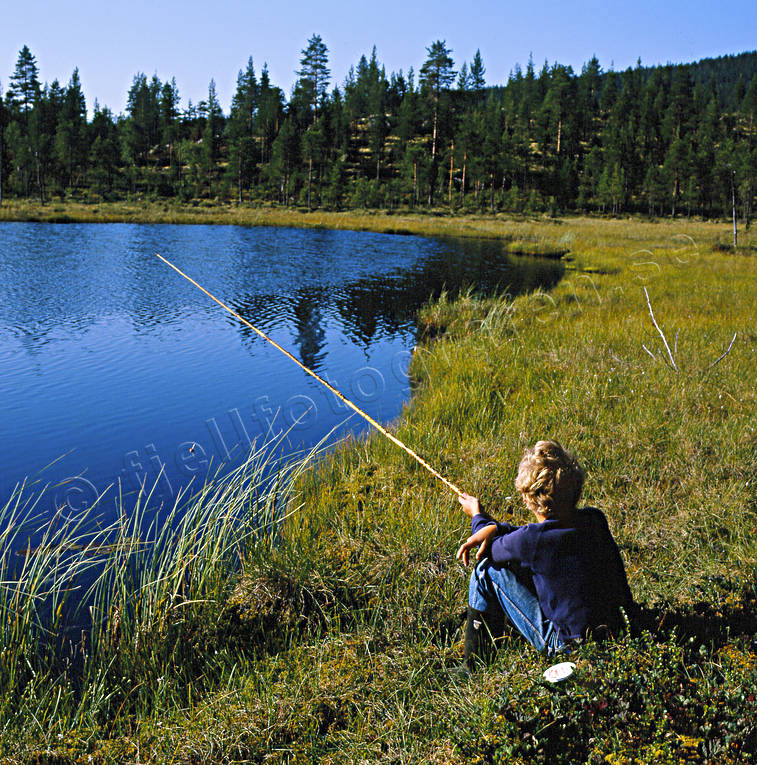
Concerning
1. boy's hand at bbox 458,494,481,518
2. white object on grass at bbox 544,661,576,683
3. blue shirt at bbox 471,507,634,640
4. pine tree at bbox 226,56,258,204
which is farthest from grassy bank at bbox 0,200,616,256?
white object on grass at bbox 544,661,576,683

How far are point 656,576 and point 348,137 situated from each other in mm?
92076

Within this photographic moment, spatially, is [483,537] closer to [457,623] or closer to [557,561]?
[557,561]

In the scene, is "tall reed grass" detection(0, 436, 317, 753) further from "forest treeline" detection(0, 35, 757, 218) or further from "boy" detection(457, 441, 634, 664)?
"forest treeline" detection(0, 35, 757, 218)

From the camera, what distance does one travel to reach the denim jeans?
2.84 m

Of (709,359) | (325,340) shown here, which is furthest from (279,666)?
(325,340)

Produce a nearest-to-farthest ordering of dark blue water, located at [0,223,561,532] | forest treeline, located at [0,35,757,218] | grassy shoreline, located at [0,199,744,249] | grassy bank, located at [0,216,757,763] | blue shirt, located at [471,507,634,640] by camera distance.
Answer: grassy bank, located at [0,216,757,763] < blue shirt, located at [471,507,634,640] < dark blue water, located at [0,223,561,532] < grassy shoreline, located at [0,199,744,249] < forest treeline, located at [0,35,757,218]

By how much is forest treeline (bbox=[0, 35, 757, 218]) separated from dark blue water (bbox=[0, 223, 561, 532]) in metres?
42.4

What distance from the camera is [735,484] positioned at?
4719mm

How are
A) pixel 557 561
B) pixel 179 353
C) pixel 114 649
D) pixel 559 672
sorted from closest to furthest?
pixel 559 672 < pixel 557 561 < pixel 114 649 < pixel 179 353

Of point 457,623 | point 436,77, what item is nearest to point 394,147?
point 436,77

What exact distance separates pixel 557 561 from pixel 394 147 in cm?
8106

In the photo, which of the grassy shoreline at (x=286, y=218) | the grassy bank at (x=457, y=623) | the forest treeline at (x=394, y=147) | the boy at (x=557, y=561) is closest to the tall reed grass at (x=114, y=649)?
the grassy bank at (x=457, y=623)

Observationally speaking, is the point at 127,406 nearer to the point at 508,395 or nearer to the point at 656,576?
the point at 508,395

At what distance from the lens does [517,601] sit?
9.47 ft
